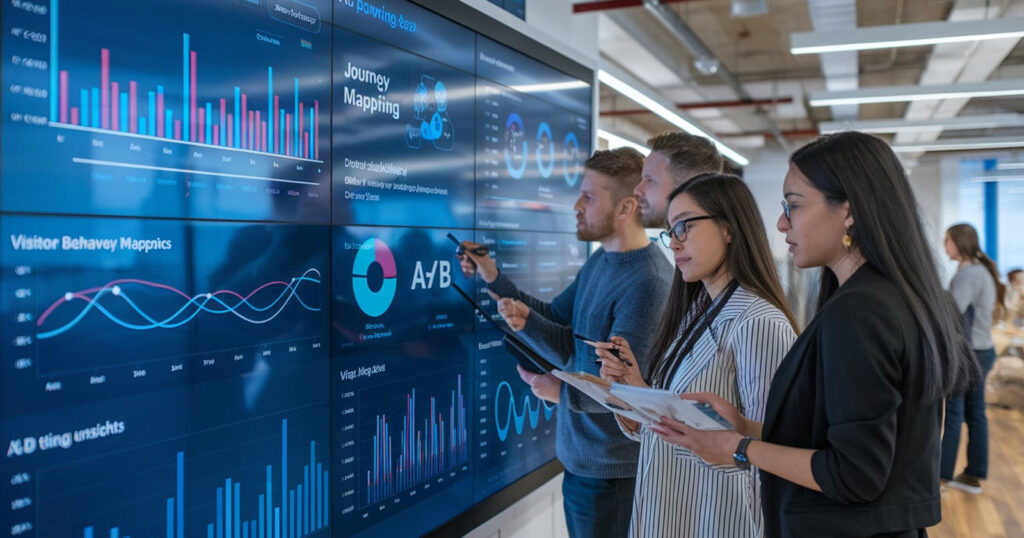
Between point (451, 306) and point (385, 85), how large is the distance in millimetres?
708

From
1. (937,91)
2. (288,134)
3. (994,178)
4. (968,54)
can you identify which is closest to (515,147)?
(288,134)

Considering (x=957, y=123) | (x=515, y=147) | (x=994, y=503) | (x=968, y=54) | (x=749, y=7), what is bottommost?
(x=994, y=503)

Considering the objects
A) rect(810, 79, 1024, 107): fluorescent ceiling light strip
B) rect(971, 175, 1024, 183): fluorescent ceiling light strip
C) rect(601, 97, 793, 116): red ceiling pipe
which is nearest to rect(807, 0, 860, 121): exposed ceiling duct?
rect(810, 79, 1024, 107): fluorescent ceiling light strip

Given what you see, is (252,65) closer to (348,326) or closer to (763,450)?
(348,326)

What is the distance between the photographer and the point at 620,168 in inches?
93.0

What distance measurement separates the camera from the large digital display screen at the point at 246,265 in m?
1.14

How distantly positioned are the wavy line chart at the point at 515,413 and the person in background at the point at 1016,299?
753cm

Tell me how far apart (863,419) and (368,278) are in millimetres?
1191

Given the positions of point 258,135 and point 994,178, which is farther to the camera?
point 994,178

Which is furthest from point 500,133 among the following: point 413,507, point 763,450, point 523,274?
point 763,450

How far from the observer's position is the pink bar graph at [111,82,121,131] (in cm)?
122

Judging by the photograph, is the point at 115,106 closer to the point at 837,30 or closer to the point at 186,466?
the point at 186,466

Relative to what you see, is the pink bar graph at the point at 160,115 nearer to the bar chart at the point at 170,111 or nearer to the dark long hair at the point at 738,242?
the bar chart at the point at 170,111

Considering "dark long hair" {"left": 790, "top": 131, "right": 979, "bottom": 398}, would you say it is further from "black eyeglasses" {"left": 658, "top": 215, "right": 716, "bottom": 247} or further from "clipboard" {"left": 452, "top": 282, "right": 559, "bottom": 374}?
"clipboard" {"left": 452, "top": 282, "right": 559, "bottom": 374}
